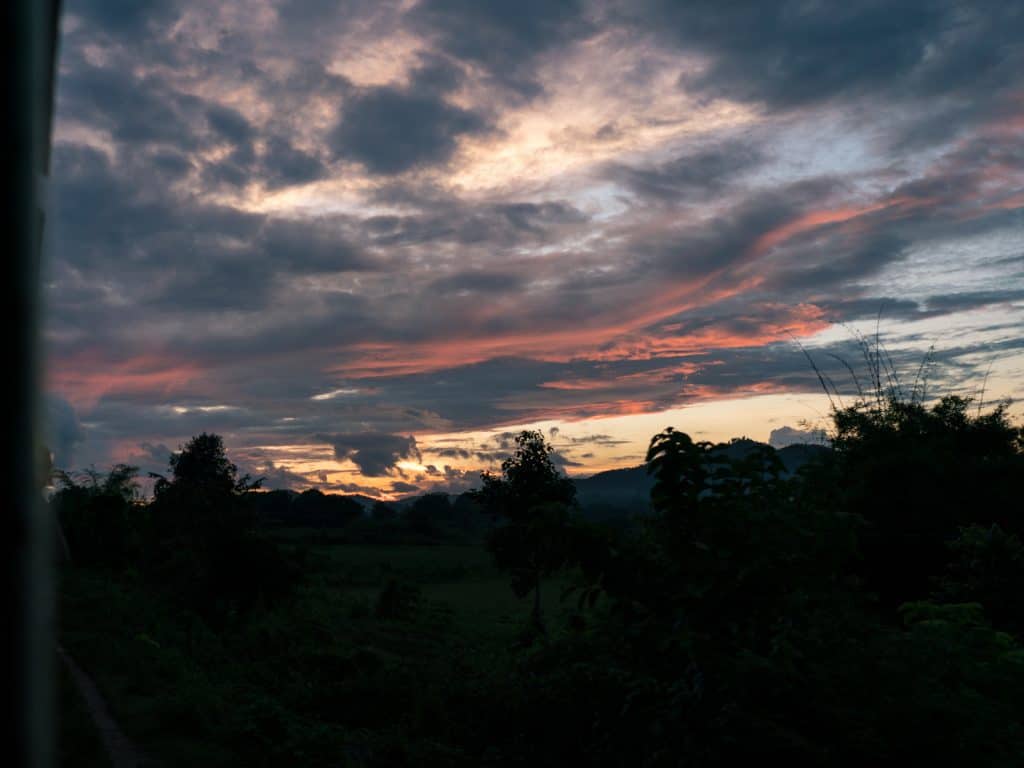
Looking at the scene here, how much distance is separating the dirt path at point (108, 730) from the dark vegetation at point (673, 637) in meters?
0.22

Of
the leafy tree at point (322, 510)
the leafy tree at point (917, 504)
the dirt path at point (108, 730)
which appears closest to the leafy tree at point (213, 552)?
the dirt path at point (108, 730)

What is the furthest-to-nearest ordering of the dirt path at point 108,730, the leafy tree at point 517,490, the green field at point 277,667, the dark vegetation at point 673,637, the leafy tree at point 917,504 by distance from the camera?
the leafy tree at point 517,490 < the leafy tree at point 917,504 < the green field at point 277,667 < the dirt path at point 108,730 < the dark vegetation at point 673,637

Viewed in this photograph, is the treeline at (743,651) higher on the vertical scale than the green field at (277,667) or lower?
higher

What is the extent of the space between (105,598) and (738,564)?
2483 cm

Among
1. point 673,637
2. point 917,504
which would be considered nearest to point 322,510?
point 917,504

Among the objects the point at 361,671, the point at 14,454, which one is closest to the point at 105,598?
the point at 361,671

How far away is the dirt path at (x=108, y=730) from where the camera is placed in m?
9.74

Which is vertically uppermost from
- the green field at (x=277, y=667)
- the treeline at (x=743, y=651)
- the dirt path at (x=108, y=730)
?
the treeline at (x=743, y=651)

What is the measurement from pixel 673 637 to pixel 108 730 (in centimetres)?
859

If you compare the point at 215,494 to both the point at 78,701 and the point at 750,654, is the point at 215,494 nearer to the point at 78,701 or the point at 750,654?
the point at 78,701

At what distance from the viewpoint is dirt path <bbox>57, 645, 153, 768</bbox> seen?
9.74 meters

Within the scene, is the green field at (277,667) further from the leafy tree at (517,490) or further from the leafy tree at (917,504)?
the leafy tree at (917,504)

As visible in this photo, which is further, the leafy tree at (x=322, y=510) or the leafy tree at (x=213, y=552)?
the leafy tree at (x=322, y=510)

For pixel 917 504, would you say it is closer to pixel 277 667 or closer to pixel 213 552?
pixel 277 667
